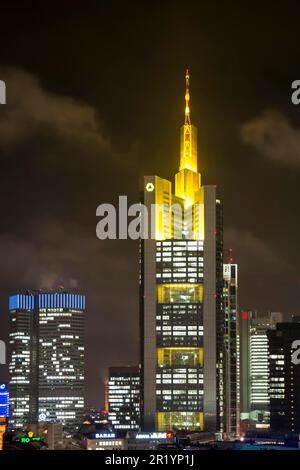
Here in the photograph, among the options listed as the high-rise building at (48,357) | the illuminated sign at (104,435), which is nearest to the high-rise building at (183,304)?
the illuminated sign at (104,435)

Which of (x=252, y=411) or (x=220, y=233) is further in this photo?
(x=252, y=411)

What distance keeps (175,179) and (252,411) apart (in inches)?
2145

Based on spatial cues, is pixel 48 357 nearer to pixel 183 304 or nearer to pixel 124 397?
pixel 124 397

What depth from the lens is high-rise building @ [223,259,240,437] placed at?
346 ft

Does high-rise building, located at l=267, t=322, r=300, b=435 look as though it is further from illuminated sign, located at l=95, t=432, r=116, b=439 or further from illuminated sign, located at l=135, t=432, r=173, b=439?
illuminated sign, located at l=95, t=432, r=116, b=439

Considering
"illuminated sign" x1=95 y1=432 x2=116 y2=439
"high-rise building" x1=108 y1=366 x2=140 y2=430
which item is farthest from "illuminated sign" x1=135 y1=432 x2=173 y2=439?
"high-rise building" x1=108 y1=366 x2=140 y2=430

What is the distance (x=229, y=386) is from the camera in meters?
108

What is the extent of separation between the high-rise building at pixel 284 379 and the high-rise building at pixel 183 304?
17.3 metres

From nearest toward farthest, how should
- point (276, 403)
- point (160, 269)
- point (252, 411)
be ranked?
point (160, 269) < point (276, 403) < point (252, 411)

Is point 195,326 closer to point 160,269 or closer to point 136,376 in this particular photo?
point 160,269

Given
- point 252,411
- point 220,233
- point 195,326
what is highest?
point 220,233

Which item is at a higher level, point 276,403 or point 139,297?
point 139,297
